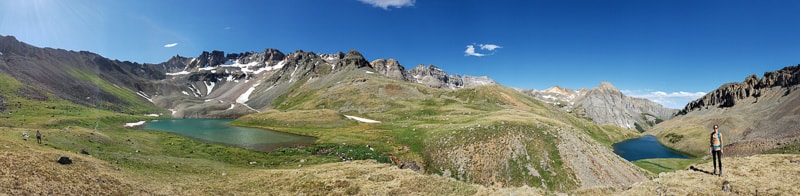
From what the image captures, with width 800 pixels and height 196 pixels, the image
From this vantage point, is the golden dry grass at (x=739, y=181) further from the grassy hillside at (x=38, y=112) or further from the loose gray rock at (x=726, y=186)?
the grassy hillside at (x=38, y=112)

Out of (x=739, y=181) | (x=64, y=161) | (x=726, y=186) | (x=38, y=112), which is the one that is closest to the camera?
(x=726, y=186)

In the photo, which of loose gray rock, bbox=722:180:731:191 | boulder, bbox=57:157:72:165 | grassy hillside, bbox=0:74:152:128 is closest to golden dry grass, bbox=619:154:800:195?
loose gray rock, bbox=722:180:731:191

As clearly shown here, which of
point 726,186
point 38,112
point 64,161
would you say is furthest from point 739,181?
point 38,112

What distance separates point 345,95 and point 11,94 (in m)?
147

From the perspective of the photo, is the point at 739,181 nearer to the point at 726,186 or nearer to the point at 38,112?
the point at 726,186

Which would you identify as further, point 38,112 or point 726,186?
point 38,112

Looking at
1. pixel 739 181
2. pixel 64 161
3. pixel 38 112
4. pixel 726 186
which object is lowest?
pixel 64 161

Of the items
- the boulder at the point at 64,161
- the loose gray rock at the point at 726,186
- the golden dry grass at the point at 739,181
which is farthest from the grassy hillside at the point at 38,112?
the loose gray rock at the point at 726,186

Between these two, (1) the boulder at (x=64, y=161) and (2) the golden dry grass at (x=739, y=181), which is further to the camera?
(1) the boulder at (x=64, y=161)

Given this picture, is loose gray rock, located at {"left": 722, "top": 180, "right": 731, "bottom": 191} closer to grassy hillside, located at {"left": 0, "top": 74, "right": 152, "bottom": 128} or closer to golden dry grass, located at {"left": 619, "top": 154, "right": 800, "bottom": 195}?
golden dry grass, located at {"left": 619, "top": 154, "right": 800, "bottom": 195}

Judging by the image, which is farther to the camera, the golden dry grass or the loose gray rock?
the loose gray rock

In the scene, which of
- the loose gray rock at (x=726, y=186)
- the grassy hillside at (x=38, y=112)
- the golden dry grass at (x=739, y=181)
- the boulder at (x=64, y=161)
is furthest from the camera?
the grassy hillside at (x=38, y=112)

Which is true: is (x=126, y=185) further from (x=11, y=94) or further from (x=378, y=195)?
(x=11, y=94)

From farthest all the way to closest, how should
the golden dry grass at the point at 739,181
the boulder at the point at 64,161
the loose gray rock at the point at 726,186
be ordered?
the boulder at the point at 64,161 → the loose gray rock at the point at 726,186 → the golden dry grass at the point at 739,181
